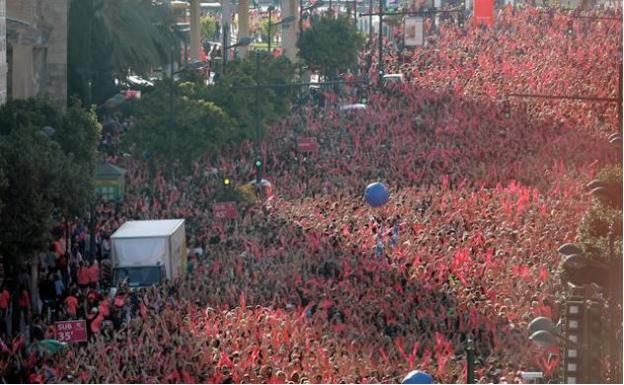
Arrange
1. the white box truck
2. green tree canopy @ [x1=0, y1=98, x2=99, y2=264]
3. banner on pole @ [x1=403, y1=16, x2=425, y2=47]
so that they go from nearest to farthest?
green tree canopy @ [x1=0, y1=98, x2=99, y2=264] → the white box truck → banner on pole @ [x1=403, y1=16, x2=425, y2=47]

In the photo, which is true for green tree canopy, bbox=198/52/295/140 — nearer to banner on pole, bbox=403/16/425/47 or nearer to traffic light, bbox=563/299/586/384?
banner on pole, bbox=403/16/425/47

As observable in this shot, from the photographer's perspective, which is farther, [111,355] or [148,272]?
[148,272]

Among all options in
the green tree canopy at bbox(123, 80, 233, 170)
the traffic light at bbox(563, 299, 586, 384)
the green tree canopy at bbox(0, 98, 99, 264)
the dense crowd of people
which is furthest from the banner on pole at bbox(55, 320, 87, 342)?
the green tree canopy at bbox(123, 80, 233, 170)

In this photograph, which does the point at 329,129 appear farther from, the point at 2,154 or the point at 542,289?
the point at 542,289

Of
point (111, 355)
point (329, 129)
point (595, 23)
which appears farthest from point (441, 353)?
point (595, 23)

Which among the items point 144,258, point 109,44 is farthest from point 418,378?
point 109,44

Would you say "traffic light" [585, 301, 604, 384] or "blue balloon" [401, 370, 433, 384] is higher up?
"traffic light" [585, 301, 604, 384]

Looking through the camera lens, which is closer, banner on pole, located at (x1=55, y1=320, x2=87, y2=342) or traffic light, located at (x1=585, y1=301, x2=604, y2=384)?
traffic light, located at (x1=585, y1=301, x2=604, y2=384)

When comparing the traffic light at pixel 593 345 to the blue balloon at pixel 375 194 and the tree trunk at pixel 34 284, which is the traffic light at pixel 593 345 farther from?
the blue balloon at pixel 375 194
